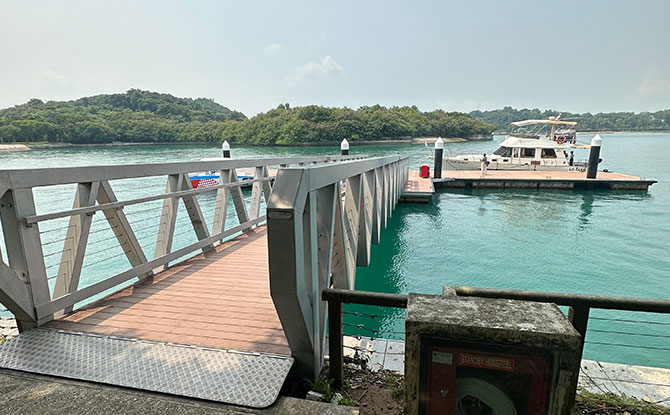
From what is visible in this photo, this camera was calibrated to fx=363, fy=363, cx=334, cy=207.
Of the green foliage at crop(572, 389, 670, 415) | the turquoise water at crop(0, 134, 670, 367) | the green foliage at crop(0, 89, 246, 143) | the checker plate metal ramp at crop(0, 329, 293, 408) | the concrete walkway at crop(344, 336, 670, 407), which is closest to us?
the checker plate metal ramp at crop(0, 329, 293, 408)

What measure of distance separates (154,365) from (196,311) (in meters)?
0.88

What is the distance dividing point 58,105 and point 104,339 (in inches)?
4665

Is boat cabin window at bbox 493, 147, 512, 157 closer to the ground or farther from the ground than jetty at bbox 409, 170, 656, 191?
farther from the ground

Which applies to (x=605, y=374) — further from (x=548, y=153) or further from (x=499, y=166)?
(x=548, y=153)

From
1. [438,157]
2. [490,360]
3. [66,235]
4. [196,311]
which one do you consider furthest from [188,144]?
[490,360]

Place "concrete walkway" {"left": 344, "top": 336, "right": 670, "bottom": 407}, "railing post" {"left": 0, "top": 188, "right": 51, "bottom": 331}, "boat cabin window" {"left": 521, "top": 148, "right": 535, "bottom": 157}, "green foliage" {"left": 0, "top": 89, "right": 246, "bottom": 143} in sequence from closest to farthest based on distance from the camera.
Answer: "railing post" {"left": 0, "top": 188, "right": 51, "bottom": 331} → "concrete walkway" {"left": 344, "top": 336, "right": 670, "bottom": 407} → "boat cabin window" {"left": 521, "top": 148, "right": 535, "bottom": 157} → "green foliage" {"left": 0, "top": 89, "right": 246, "bottom": 143}

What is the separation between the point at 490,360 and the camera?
4.08 feet

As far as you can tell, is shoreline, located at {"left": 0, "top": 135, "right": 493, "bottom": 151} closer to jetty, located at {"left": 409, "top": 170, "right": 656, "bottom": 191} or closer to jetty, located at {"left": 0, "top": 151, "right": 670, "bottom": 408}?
jetty, located at {"left": 409, "top": 170, "right": 656, "bottom": 191}

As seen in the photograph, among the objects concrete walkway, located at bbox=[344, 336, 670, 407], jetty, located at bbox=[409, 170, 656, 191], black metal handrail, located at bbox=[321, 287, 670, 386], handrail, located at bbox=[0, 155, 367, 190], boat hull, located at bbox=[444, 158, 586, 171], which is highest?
handrail, located at bbox=[0, 155, 367, 190]

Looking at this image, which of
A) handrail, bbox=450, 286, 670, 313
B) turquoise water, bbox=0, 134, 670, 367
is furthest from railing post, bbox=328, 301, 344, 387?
turquoise water, bbox=0, 134, 670, 367

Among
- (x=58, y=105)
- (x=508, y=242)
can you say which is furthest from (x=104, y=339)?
(x=58, y=105)

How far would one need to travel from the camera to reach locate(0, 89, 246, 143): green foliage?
68.0 meters

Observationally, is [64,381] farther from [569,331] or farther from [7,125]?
[7,125]

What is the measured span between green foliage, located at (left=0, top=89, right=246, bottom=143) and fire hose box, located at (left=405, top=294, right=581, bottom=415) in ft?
278
